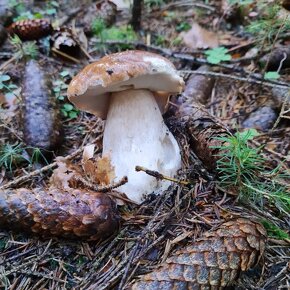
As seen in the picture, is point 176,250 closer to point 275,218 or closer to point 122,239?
point 122,239

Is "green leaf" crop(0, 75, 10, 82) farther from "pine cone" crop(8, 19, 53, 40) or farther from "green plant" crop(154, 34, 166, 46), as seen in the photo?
"green plant" crop(154, 34, 166, 46)

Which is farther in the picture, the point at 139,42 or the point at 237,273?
the point at 139,42

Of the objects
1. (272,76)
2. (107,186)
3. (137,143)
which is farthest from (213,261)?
(272,76)

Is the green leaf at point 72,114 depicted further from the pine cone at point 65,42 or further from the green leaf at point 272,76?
the green leaf at point 272,76

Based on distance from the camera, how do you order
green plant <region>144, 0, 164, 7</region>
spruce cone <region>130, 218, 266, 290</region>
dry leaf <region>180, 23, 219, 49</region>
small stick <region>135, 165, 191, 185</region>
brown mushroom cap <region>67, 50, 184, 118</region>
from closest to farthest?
spruce cone <region>130, 218, 266, 290</region> → brown mushroom cap <region>67, 50, 184, 118</region> → small stick <region>135, 165, 191, 185</region> → dry leaf <region>180, 23, 219, 49</region> → green plant <region>144, 0, 164, 7</region>

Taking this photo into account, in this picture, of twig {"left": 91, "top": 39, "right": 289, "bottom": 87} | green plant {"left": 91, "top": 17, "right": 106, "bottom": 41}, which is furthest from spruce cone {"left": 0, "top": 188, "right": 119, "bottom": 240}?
green plant {"left": 91, "top": 17, "right": 106, "bottom": 41}

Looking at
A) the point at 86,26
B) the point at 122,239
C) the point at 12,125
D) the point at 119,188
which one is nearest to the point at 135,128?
the point at 119,188
